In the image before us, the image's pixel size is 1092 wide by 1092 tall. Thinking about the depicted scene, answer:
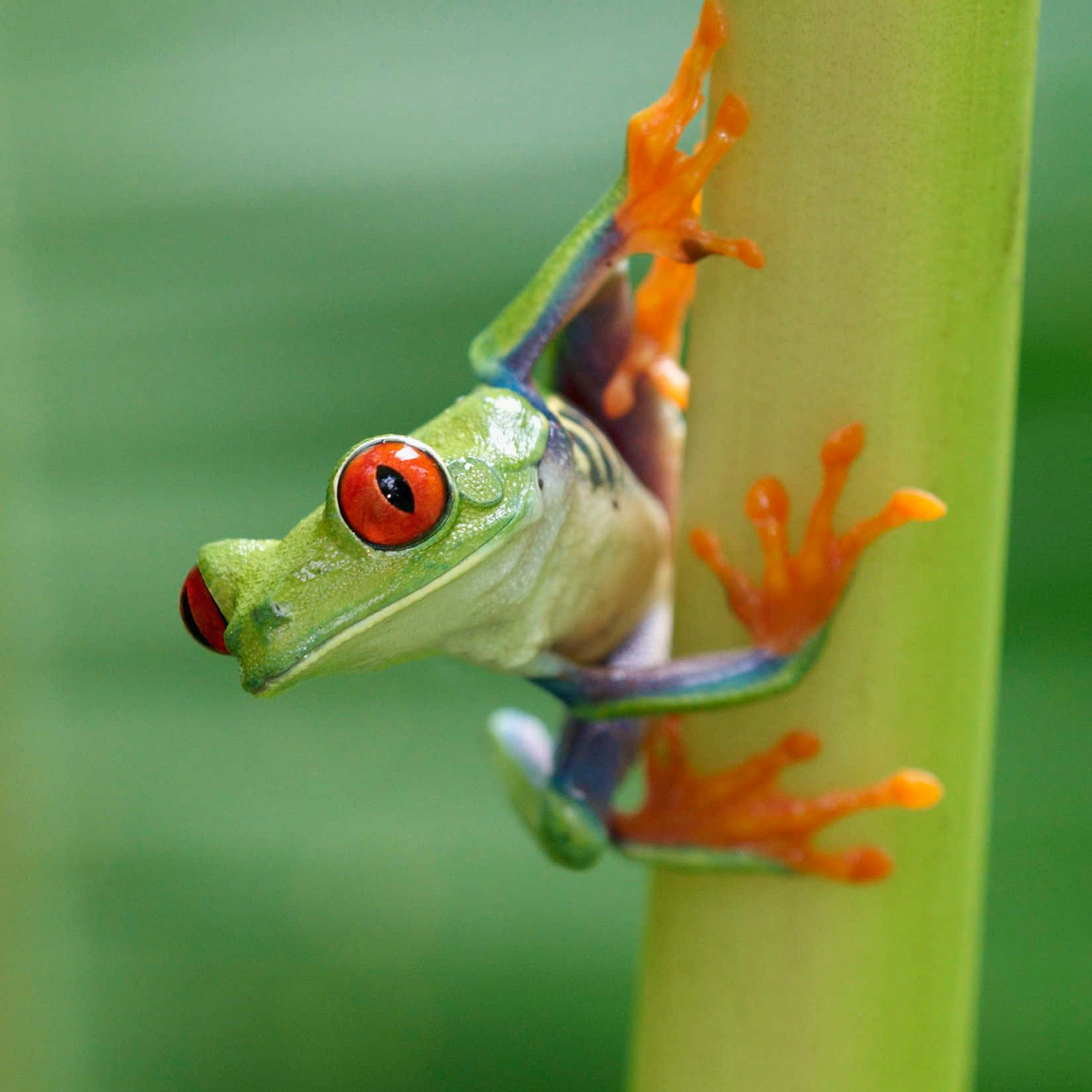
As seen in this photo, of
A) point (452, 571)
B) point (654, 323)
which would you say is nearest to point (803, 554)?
point (452, 571)

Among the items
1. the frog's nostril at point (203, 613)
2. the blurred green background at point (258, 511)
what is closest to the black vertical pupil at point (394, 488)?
the frog's nostril at point (203, 613)

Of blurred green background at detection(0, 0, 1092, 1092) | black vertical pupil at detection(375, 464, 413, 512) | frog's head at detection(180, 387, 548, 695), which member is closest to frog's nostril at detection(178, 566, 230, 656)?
frog's head at detection(180, 387, 548, 695)

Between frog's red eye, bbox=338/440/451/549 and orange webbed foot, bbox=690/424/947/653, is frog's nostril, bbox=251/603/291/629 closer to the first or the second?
frog's red eye, bbox=338/440/451/549

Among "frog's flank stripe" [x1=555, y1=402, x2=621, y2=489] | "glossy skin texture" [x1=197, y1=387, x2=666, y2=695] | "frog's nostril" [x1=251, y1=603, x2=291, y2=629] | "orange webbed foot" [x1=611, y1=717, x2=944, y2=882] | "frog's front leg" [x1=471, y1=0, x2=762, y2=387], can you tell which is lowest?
"orange webbed foot" [x1=611, y1=717, x2=944, y2=882]

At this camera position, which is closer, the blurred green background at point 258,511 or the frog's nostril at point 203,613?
the frog's nostril at point 203,613

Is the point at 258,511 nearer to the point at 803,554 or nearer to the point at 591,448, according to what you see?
the point at 591,448

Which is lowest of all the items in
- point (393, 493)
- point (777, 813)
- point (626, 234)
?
point (777, 813)

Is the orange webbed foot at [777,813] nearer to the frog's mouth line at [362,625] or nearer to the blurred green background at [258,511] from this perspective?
the frog's mouth line at [362,625]
